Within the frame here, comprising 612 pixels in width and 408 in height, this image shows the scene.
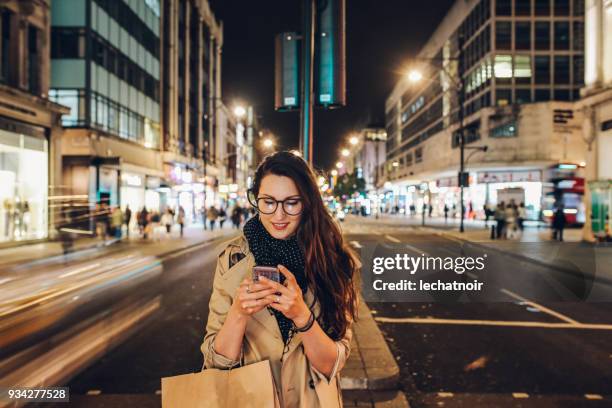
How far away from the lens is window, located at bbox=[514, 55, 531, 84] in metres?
46.1

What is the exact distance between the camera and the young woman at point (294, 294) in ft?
6.10

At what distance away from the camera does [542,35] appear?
152 ft

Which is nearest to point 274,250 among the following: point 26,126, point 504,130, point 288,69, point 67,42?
point 288,69

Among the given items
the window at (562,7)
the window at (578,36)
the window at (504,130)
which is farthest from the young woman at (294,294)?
the window at (562,7)

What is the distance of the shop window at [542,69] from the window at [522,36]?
1675 mm

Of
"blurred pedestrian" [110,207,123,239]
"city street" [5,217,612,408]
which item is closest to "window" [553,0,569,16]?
"blurred pedestrian" [110,207,123,239]

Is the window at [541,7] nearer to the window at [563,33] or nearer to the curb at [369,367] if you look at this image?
the window at [563,33]

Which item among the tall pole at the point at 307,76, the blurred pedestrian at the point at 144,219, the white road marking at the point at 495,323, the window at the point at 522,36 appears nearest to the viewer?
the tall pole at the point at 307,76

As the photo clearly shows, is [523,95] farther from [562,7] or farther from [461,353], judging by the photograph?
[461,353]

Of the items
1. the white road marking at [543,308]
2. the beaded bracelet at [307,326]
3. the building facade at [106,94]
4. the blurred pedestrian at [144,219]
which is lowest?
the white road marking at [543,308]

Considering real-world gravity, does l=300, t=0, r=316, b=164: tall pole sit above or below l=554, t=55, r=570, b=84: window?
below

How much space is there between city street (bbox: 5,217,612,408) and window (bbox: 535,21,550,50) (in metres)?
43.7

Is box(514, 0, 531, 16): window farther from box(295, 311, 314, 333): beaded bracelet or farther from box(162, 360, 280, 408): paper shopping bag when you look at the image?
box(162, 360, 280, 408): paper shopping bag

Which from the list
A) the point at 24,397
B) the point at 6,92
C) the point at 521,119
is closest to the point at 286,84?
the point at 24,397
